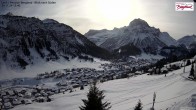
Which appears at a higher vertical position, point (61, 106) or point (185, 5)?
point (185, 5)

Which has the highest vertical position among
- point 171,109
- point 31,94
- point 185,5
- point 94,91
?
point 185,5

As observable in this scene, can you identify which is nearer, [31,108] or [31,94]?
[31,108]

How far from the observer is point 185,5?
122 ft

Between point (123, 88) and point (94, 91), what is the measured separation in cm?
12492

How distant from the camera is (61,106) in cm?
12200

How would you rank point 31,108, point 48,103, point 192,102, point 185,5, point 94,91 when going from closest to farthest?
point 94,91, point 185,5, point 192,102, point 31,108, point 48,103

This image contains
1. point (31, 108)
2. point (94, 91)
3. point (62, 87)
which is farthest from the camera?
point (62, 87)

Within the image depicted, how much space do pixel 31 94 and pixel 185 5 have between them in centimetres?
15074

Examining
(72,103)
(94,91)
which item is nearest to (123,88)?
(72,103)

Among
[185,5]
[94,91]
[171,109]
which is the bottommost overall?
[171,109]

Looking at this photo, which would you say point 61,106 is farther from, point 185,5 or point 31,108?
point 185,5

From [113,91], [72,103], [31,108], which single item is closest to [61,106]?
[72,103]

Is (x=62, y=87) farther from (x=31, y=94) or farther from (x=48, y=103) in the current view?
(x=48, y=103)

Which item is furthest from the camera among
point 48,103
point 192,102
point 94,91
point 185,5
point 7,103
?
point 7,103
